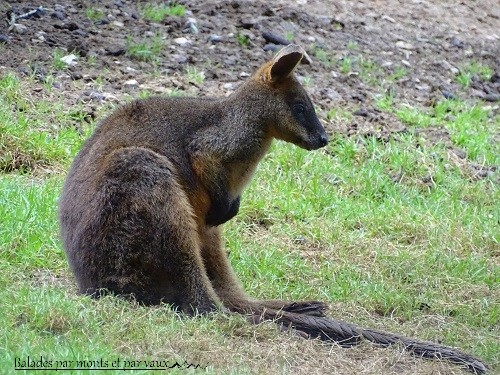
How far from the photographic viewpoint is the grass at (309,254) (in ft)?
18.2

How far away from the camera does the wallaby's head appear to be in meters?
6.79

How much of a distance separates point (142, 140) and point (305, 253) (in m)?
2.21

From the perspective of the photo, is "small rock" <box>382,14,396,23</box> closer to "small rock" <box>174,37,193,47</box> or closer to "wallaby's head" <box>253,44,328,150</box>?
"small rock" <box>174,37,193,47</box>

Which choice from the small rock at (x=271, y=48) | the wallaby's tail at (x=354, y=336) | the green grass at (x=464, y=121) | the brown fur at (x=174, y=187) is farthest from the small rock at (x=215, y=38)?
the wallaby's tail at (x=354, y=336)

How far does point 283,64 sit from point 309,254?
1.92m

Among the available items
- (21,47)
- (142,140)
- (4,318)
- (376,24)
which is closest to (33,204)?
(142,140)

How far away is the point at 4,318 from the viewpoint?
5500 millimetres

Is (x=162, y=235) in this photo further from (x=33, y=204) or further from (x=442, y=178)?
(x=442, y=178)

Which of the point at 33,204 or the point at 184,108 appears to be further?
the point at 33,204

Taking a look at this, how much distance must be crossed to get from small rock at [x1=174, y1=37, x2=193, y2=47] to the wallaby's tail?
5.63m

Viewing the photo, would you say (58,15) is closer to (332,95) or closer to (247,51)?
(247,51)

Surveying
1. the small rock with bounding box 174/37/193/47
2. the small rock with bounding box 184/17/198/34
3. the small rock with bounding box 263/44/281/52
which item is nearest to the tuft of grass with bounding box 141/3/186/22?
the small rock with bounding box 184/17/198/34

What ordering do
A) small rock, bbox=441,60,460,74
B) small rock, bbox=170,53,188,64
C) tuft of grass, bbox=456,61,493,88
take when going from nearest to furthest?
small rock, bbox=170,53,188,64, tuft of grass, bbox=456,61,493,88, small rock, bbox=441,60,460,74

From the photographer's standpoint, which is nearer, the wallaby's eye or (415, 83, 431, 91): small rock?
the wallaby's eye
